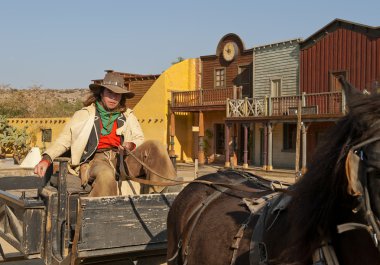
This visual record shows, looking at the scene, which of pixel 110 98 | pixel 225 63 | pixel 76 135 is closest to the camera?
pixel 76 135

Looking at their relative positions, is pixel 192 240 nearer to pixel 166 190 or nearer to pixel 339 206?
pixel 339 206

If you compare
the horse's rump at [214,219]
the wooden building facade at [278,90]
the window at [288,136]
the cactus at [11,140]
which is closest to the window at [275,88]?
the wooden building facade at [278,90]

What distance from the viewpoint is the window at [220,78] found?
29.7 metres

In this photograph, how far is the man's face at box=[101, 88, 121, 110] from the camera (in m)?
5.32

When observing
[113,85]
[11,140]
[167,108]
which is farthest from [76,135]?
[167,108]

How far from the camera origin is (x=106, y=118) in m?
5.33

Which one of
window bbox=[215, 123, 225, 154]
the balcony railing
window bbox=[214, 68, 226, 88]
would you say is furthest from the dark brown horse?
window bbox=[214, 68, 226, 88]

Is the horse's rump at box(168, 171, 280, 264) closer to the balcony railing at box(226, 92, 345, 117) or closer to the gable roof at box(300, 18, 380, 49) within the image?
the balcony railing at box(226, 92, 345, 117)

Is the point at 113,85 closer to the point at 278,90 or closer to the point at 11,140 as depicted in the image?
the point at 278,90

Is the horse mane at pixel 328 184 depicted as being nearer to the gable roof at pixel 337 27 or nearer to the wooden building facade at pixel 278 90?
the wooden building facade at pixel 278 90

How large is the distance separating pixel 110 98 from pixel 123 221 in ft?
5.24

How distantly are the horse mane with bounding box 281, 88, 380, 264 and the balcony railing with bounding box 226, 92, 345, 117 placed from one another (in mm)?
17204

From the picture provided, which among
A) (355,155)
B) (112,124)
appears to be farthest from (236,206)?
(112,124)

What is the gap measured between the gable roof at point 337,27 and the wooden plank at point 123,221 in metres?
20.2
